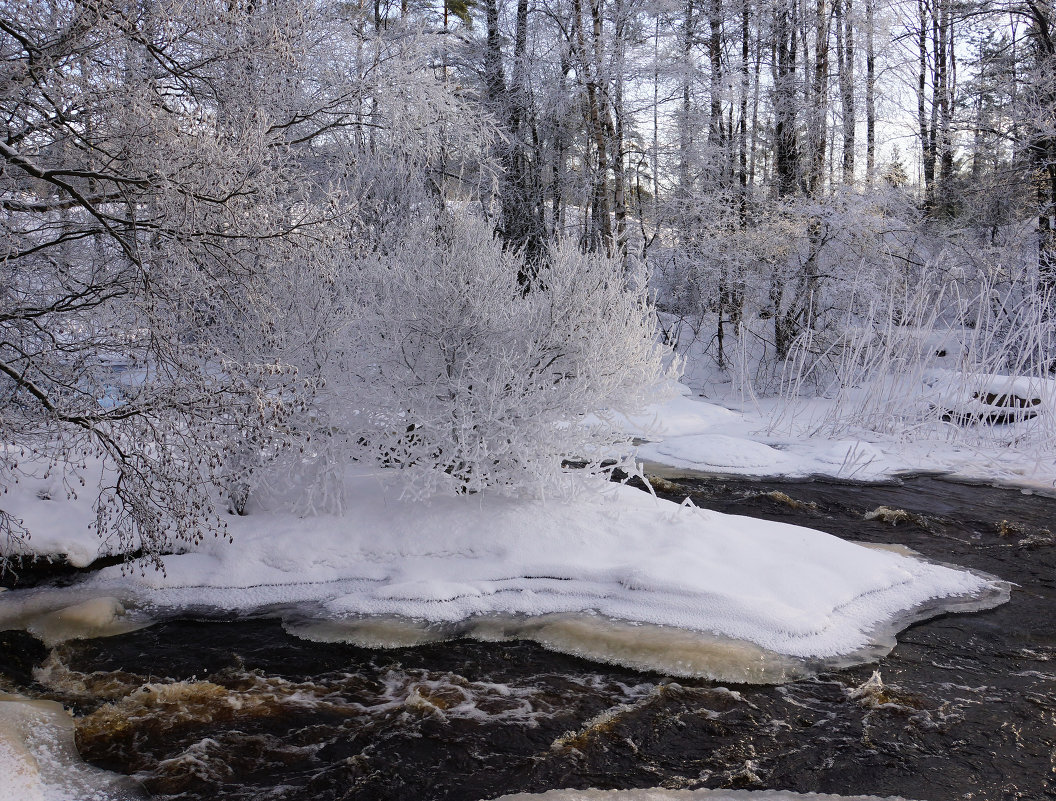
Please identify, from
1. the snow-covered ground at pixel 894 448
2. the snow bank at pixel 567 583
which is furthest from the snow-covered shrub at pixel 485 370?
the snow-covered ground at pixel 894 448

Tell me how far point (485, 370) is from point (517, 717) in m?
2.74

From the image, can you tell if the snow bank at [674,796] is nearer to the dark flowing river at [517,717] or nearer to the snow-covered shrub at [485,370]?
the dark flowing river at [517,717]

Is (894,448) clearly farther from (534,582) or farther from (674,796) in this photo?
(674,796)

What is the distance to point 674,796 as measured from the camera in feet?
10.2

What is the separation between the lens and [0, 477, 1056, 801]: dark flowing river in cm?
326

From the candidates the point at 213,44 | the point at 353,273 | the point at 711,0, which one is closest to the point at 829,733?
the point at 353,273

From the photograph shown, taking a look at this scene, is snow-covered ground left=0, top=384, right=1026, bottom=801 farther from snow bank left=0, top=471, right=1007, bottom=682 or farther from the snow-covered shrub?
the snow-covered shrub

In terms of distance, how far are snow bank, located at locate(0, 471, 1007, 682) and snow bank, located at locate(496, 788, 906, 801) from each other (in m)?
0.98

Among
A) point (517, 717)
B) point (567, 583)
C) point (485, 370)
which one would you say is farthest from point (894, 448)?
point (517, 717)

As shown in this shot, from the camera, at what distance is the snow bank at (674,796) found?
3.11m

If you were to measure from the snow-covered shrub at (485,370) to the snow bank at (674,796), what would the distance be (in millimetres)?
2727

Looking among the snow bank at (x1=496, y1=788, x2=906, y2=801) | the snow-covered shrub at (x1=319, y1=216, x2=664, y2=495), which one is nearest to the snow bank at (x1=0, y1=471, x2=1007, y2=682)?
the snow-covered shrub at (x1=319, y1=216, x2=664, y2=495)

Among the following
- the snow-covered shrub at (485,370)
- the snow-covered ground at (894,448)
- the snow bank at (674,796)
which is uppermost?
the snow-covered shrub at (485,370)

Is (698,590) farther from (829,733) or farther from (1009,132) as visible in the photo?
(1009,132)
